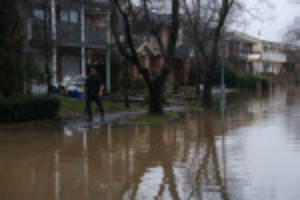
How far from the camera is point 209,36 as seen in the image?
92.4 feet

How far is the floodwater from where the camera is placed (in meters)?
6.83

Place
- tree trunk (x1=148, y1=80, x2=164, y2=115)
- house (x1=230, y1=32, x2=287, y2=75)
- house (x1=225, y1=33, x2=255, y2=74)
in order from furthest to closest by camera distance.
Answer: house (x1=230, y1=32, x2=287, y2=75) → house (x1=225, y1=33, x2=255, y2=74) → tree trunk (x1=148, y1=80, x2=164, y2=115)

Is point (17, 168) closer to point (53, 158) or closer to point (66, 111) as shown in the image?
point (53, 158)

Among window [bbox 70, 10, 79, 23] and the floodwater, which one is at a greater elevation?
window [bbox 70, 10, 79, 23]

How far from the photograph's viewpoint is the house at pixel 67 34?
1687cm

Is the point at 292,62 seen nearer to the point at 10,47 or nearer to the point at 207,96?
the point at 207,96

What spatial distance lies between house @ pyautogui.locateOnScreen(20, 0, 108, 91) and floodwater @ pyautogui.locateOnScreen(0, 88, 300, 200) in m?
4.35

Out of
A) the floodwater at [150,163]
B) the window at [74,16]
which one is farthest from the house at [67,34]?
the floodwater at [150,163]

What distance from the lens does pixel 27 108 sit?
13328 mm

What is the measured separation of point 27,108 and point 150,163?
18.8ft

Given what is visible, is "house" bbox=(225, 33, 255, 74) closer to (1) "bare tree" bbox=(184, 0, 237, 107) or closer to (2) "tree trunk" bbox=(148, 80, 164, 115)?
(1) "bare tree" bbox=(184, 0, 237, 107)

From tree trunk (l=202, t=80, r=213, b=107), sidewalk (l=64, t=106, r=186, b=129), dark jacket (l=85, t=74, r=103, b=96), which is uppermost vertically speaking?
dark jacket (l=85, t=74, r=103, b=96)

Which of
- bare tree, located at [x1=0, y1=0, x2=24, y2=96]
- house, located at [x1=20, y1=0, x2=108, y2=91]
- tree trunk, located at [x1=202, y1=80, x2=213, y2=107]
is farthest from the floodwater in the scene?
tree trunk, located at [x1=202, y1=80, x2=213, y2=107]

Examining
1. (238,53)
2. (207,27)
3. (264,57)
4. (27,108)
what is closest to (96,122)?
(27,108)
